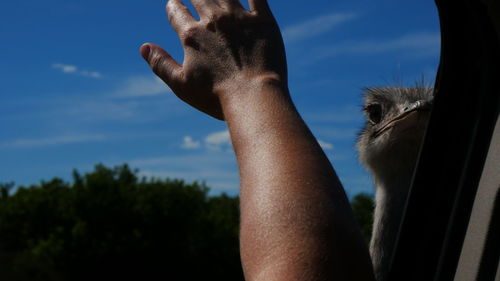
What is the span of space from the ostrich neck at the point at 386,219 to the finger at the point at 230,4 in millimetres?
1516

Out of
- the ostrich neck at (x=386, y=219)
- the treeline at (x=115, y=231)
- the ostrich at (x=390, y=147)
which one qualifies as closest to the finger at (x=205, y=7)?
the ostrich neck at (x=386, y=219)

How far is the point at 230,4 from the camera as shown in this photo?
5.04 ft

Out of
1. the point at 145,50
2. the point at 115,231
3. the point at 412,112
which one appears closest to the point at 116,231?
the point at 115,231

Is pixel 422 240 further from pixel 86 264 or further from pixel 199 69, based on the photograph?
pixel 86 264

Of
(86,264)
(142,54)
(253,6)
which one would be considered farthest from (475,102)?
(86,264)

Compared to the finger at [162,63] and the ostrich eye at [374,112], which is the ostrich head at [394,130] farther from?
the finger at [162,63]

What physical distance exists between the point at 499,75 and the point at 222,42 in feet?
1.87

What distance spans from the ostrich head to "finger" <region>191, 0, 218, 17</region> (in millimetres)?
2284

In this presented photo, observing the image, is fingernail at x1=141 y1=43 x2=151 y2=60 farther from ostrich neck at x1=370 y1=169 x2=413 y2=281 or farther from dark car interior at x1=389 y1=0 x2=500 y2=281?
ostrich neck at x1=370 y1=169 x2=413 y2=281

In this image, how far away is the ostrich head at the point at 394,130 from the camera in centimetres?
384

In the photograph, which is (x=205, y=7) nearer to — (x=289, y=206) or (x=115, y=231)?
(x=289, y=206)

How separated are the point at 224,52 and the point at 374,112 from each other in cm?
315

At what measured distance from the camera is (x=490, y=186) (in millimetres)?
1461

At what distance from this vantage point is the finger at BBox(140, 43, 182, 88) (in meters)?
1.62
